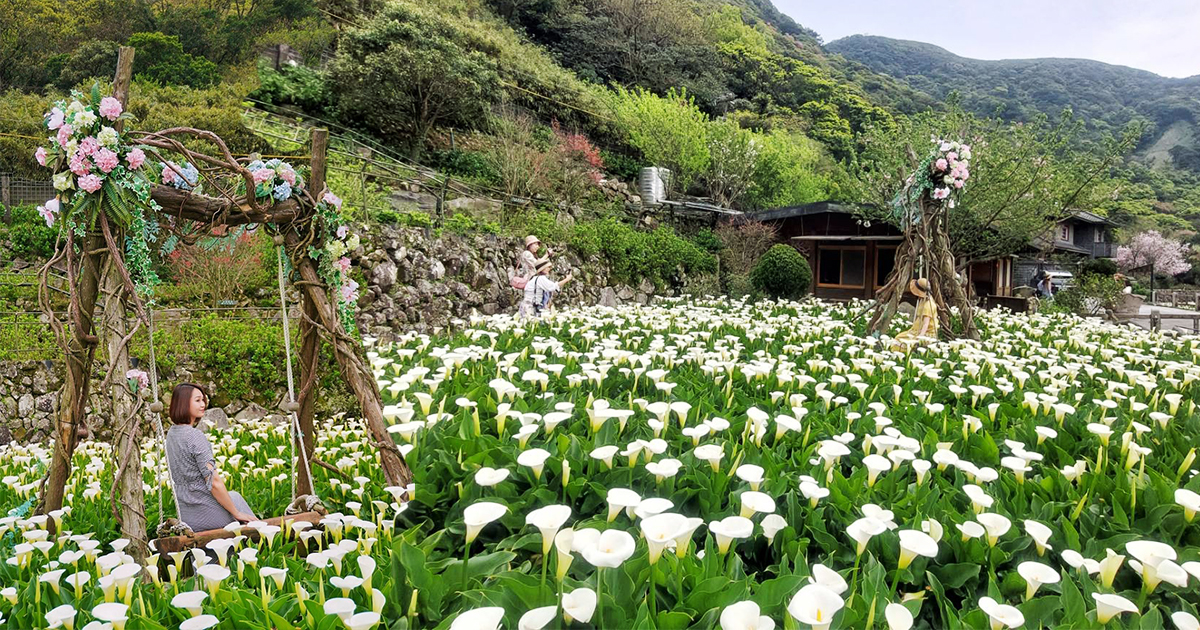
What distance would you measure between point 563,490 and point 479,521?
0.63 meters

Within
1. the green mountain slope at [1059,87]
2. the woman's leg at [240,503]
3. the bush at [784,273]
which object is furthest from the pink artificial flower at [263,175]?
the green mountain slope at [1059,87]

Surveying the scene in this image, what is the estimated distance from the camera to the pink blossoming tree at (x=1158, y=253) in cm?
3738

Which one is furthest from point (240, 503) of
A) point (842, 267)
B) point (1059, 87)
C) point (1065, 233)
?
point (1059, 87)

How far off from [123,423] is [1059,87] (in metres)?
100

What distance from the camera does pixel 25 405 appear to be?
7.26 meters

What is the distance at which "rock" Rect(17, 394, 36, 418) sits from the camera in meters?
7.25

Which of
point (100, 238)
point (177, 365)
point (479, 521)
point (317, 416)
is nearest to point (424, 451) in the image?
point (479, 521)

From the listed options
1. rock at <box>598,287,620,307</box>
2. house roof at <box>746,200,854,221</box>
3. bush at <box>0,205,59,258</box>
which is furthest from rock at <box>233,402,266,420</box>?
house roof at <box>746,200,854,221</box>

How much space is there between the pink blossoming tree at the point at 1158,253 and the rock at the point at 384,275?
44.0m

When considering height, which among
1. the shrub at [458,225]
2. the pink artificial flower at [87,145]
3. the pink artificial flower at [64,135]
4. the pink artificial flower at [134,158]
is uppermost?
the pink artificial flower at [64,135]

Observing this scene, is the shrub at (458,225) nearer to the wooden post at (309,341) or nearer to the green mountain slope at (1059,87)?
the wooden post at (309,341)

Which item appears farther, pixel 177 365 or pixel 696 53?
pixel 696 53

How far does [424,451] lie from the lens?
8.35 feet

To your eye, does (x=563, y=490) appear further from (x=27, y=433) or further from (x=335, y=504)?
(x=27, y=433)
